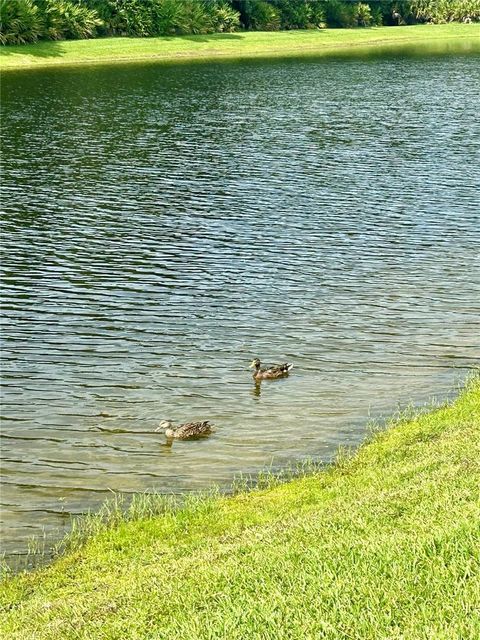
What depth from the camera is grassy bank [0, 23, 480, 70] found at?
101188mm

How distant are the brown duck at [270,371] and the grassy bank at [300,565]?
4788 millimetres

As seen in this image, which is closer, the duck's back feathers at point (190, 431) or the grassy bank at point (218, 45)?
the duck's back feathers at point (190, 431)

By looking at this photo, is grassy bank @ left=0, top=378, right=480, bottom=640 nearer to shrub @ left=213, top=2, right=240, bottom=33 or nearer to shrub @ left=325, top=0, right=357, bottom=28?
shrub @ left=213, top=2, right=240, bottom=33

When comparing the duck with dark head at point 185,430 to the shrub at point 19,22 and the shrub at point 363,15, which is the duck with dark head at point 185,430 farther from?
the shrub at point 363,15

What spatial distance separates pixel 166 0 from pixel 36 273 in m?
98.0

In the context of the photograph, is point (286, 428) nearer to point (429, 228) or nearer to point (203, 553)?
point (203, 553)

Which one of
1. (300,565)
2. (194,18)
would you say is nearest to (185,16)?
(194,18)

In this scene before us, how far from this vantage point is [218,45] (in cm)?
11931

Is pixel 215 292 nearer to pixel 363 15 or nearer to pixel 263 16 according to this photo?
pixel 263 16

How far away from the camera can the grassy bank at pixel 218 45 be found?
101 meters

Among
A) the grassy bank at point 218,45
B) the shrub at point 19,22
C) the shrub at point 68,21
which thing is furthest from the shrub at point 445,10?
the shrub at point 19,22

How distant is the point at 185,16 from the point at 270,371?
351 ft

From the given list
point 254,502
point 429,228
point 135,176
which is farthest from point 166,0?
point 254,502

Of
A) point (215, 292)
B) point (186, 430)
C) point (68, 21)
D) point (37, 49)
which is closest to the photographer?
point (186, 430)
